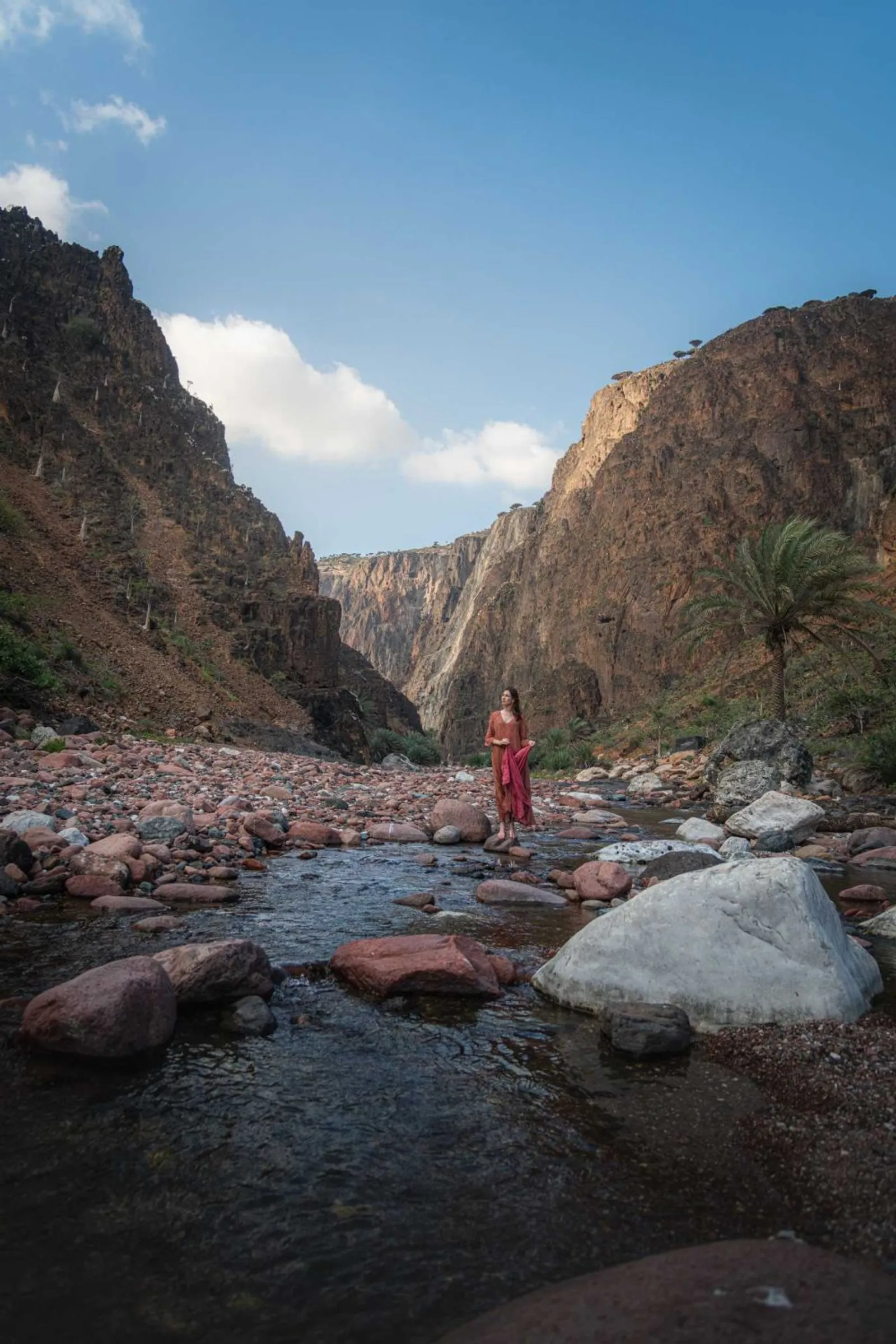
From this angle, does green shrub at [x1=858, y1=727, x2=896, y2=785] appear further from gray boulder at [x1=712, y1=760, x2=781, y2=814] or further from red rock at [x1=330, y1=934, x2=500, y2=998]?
red rock at [x1=330, y1=934, x2=500, y2=998]

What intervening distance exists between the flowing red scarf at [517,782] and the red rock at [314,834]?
2.15m

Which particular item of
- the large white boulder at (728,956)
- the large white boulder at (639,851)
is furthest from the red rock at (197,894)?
the large white boulder at (639,851)

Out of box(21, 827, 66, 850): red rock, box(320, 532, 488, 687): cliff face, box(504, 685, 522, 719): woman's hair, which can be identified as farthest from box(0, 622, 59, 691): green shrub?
box(320, 532, 488, 687): cliff face

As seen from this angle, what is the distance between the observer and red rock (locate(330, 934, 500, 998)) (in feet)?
12.7

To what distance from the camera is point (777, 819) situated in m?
10.2

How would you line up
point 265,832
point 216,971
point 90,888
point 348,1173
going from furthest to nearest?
point 265,832
point 90,888
point 216,971
point 348,1173

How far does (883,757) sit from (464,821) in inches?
352

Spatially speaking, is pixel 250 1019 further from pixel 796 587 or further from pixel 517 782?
pixel 796 587

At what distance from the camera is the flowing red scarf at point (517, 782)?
30.3 feet

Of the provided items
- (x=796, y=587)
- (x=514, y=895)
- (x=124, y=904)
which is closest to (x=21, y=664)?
(x=124, y=904)

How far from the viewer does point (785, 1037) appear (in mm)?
3326

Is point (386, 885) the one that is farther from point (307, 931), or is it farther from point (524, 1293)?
point (524, 1293)

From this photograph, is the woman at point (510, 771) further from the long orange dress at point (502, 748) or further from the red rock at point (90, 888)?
the red rock at point (90, 888)

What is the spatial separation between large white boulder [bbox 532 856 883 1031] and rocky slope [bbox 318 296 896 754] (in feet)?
128
